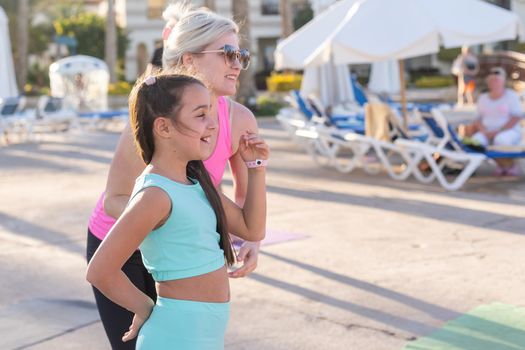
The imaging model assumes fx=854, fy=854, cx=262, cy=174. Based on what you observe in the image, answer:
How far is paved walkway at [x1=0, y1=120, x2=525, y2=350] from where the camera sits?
4766mm

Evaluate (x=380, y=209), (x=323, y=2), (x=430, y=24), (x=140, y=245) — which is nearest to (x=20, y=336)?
(x=140, y=245)

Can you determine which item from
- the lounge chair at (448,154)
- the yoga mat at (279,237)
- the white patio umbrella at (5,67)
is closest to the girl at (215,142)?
the yoga mat at (279,237)

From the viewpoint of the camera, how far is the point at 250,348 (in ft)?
14.6

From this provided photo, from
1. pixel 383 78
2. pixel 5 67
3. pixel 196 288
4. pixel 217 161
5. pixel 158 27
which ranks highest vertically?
pixel 217 161

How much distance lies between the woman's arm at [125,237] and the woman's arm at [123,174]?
19.0 inches

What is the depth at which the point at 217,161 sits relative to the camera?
2.89 m

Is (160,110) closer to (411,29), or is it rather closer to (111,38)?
(411,29)

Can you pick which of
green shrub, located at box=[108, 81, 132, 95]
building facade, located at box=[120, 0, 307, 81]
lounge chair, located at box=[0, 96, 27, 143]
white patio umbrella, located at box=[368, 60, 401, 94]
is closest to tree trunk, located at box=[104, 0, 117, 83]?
green shrub, located at box=[108, 81, 132, 95]

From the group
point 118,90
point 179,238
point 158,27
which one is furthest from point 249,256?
point 158,27

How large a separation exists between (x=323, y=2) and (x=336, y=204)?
919 cm

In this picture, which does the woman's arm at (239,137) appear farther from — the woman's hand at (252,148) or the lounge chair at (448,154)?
the lounge chair at (448,154)

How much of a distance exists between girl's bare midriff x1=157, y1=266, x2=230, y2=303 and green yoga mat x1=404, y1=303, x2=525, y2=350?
2.26m

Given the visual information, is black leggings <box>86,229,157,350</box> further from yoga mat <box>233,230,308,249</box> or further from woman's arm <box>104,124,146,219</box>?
yoga mat <box>233,230,308,249</box>

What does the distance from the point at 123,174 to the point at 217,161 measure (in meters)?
0.33
